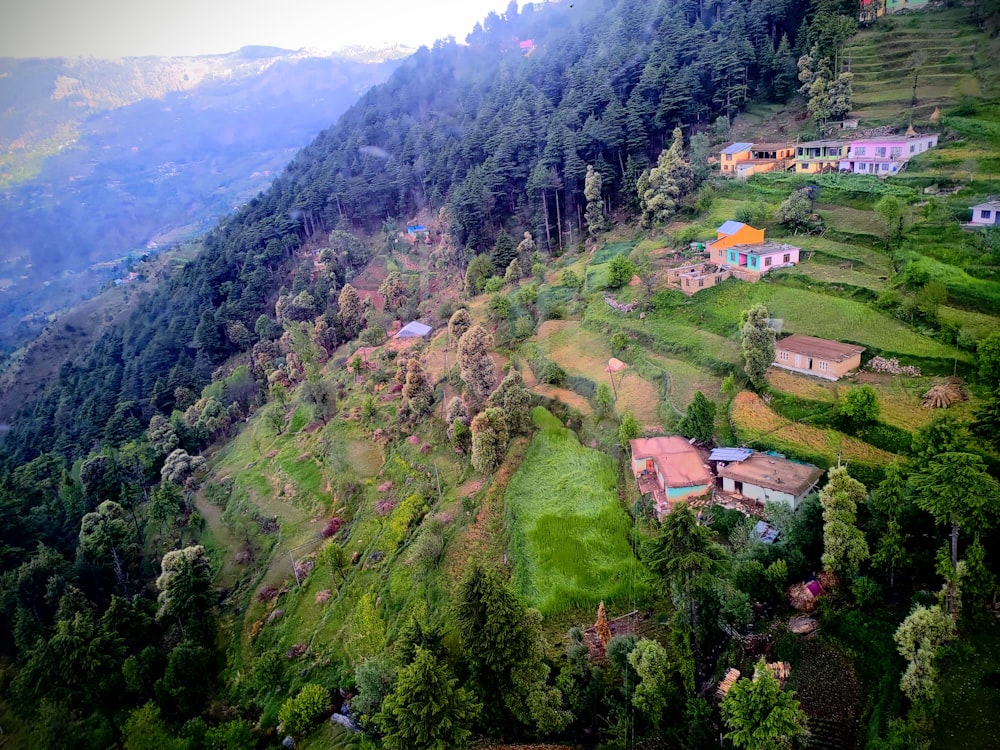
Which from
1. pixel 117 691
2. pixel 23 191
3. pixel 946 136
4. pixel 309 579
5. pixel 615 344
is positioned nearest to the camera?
pixel 117 691

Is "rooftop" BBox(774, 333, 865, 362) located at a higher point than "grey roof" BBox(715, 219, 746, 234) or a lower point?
lower

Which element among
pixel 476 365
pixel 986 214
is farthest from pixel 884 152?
pixel 476 365

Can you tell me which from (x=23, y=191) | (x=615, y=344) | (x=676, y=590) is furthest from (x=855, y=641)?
(x=23, y=191)

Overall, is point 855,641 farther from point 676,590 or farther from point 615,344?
point 615,344

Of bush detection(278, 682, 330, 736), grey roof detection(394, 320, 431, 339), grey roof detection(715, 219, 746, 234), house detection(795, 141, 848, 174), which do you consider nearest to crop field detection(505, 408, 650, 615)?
bush detection(278, 682, 330, 736)

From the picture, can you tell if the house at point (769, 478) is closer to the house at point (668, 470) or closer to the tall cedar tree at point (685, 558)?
the house at point (668, 470)

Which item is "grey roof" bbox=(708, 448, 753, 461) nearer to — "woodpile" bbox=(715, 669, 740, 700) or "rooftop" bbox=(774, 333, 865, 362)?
"rooftop" bbox=(774, 333, 865, 362)
